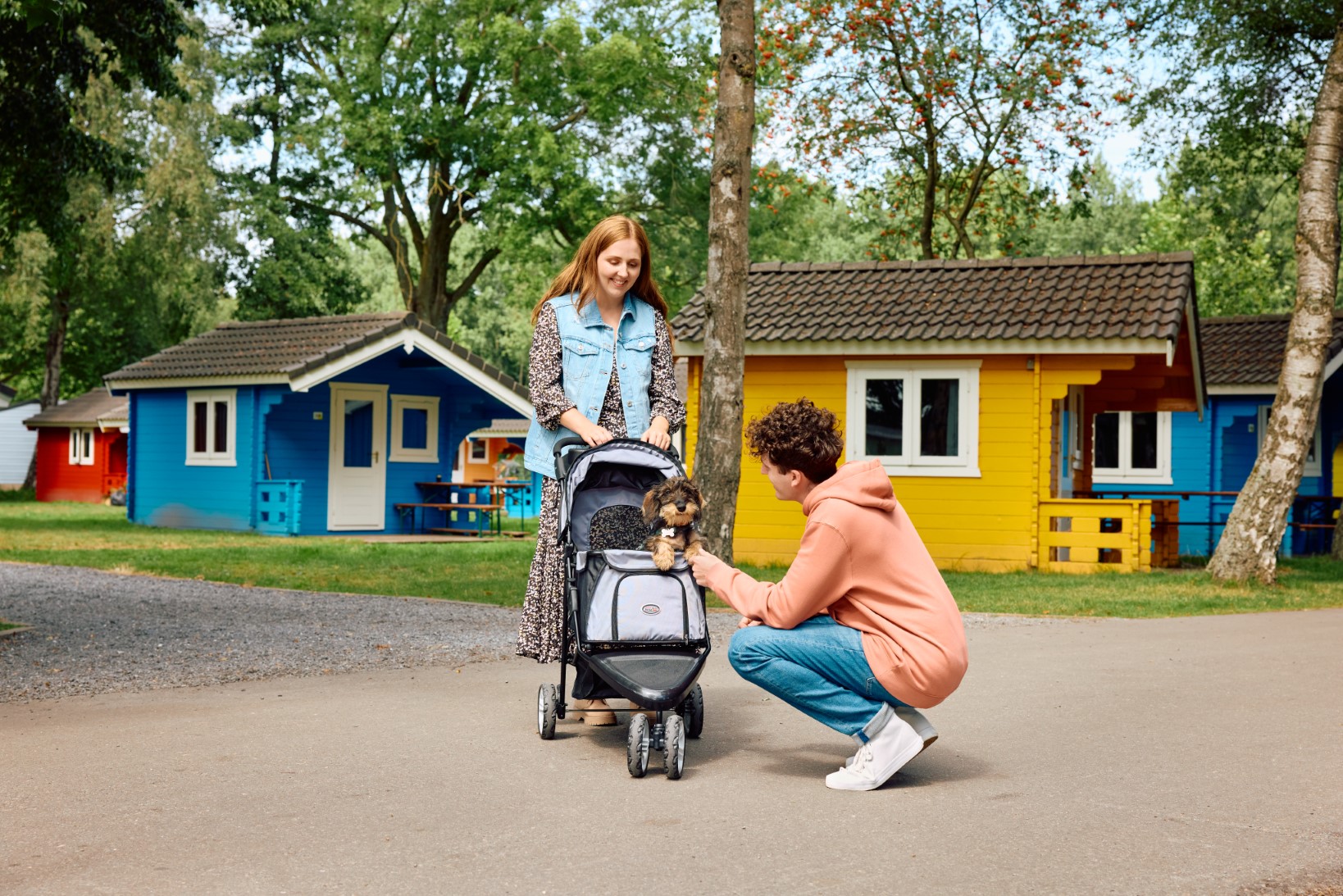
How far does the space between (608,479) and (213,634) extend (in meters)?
4.92

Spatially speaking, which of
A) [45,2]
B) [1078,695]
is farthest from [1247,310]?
[45,2]

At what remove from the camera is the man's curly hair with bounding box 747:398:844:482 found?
5098 millimetres

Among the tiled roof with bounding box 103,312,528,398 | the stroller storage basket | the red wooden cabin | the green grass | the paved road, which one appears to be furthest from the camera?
the red wooden cabin

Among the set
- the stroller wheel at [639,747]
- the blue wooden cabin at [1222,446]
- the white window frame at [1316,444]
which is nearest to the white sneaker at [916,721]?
the stroller wheel at [639,747]

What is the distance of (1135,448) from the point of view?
83.0 ft

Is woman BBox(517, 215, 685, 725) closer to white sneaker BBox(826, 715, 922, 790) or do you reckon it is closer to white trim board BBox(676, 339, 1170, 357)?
white sneaker BBox(826, 715, 922, 790)

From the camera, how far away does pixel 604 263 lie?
6.11m

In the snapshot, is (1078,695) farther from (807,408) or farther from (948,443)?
(948,443)

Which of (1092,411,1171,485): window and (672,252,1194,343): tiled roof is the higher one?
(672,252,1194,343): tiled roof

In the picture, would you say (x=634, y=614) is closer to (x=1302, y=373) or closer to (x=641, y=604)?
(x=641, y=604)

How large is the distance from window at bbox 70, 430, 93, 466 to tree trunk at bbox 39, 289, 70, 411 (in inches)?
64.1

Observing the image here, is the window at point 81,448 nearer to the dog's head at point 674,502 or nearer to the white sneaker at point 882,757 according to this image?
the dog's head at point 674,502

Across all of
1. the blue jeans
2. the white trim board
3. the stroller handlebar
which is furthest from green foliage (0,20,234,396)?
the blue jeans


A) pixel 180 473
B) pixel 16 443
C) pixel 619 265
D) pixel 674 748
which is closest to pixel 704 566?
pixel 674 748
